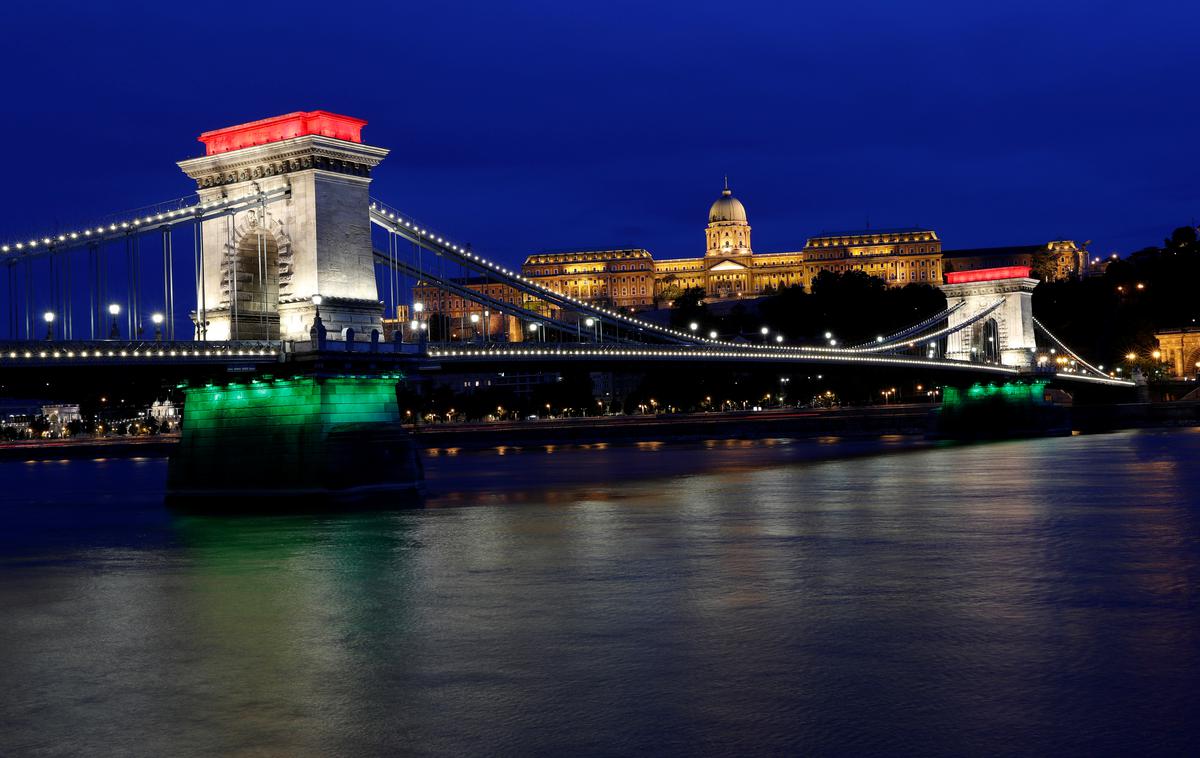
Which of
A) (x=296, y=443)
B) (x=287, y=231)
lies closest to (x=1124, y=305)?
(x=287, y=231)

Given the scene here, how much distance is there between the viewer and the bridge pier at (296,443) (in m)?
37.4

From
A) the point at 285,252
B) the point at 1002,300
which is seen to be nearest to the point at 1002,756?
the point at 285,252

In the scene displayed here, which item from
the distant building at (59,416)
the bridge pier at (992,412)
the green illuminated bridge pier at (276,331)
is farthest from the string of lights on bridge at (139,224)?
the distant building at (59,416)

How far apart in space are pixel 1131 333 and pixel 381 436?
363 ft

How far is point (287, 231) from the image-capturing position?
40.1 meters

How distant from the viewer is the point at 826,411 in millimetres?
116125

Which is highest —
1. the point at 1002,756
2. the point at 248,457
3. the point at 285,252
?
the point at 285,252

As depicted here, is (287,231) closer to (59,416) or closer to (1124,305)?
(59,416)

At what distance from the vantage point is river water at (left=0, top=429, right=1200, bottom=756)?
501 inches

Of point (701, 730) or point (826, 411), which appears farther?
point (826, 411)

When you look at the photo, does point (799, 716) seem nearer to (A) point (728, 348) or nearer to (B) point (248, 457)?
(B) point (248, 457)

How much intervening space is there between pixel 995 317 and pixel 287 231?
6450 centimetres

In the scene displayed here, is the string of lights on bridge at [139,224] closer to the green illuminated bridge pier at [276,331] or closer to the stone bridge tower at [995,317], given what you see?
the green illuminated bridge pier at [276,331]

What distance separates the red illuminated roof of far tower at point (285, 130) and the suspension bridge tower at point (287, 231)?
39 millimetres
